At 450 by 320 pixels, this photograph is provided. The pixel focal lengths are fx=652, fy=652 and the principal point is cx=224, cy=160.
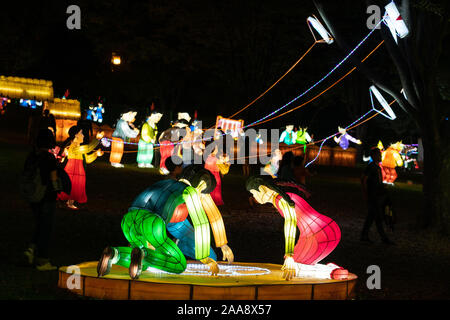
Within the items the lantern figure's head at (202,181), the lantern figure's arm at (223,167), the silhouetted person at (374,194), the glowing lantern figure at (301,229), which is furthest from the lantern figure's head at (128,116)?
the lantern figure's head at (202,181)

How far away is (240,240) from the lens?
10.4 metres

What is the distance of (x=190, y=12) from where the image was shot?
27.1 m

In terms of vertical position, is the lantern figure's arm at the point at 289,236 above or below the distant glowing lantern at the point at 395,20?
below

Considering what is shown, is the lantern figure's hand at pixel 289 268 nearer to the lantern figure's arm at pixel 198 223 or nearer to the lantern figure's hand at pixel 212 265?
the lantern figure's hand at pixel 212 265

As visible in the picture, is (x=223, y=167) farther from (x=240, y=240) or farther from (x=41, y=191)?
(x=41, y=191)

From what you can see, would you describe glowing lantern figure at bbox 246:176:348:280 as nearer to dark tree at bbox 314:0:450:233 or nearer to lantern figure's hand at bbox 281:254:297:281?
lantern figure's hand at bbox 281:254:297:281

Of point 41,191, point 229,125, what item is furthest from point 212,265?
point 229,125

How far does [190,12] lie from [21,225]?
18.6m

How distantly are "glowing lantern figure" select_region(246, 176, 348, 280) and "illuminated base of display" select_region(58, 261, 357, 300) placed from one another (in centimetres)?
30

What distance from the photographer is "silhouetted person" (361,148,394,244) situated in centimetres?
1121

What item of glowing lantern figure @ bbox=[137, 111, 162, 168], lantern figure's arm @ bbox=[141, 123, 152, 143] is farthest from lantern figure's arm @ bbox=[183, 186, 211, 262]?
lantern figure's arm @ bbox=[141, 123, 152, 143]

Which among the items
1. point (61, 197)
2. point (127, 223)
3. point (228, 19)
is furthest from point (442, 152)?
point (228, 19)

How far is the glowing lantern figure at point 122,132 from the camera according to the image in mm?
20578

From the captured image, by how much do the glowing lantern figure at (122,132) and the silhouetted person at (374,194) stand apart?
34.6ft
